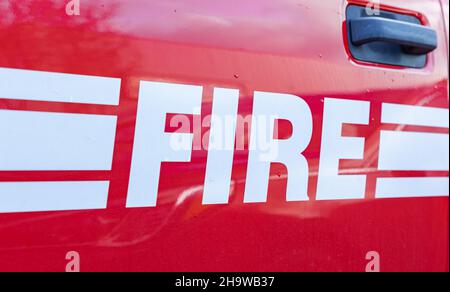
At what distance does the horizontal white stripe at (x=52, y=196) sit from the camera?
44.4 inches

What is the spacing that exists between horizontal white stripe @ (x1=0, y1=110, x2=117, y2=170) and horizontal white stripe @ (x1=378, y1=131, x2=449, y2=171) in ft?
2.56

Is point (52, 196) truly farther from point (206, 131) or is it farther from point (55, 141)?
point (206, 131)

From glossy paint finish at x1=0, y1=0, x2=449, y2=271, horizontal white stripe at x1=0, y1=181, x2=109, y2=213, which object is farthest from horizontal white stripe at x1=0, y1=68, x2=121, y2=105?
horizontal white stripe at x1=0, y1=181, x2=109, y2=213

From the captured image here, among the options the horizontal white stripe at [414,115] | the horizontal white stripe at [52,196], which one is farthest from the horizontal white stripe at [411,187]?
the horizontal white stripe at [52,196]

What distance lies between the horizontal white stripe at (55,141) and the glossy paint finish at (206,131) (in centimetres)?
2

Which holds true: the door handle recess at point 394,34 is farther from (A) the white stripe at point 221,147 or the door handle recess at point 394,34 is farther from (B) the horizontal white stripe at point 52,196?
(B) the horizontal white stripe at point 52,196

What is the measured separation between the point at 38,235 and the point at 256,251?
536mm

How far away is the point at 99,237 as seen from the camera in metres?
1.22

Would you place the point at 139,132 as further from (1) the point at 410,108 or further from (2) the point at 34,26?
(1) the point at 410,108
